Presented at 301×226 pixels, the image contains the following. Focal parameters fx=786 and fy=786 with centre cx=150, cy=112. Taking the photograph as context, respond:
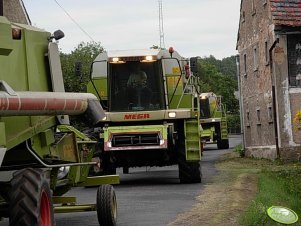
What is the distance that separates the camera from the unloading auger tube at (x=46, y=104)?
7.04m

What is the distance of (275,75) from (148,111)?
10.8m

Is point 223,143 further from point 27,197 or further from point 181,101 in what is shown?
point 27,197

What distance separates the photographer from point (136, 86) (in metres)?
19.6

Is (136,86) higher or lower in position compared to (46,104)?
higher

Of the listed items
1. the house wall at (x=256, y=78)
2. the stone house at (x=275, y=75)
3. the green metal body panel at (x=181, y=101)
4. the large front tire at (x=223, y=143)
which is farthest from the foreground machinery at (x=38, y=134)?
the large front tire at (x=223, y=143)

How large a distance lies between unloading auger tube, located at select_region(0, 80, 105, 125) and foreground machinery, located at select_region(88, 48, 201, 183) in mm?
9205

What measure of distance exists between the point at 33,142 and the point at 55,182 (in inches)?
30.1

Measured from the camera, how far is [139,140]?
60.2ft

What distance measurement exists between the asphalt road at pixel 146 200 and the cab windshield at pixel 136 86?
196 centimetres

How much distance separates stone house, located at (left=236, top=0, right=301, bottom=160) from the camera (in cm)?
2808

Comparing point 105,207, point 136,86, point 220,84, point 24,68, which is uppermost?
point 220,84

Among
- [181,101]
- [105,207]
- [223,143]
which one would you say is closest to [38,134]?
[105,207]

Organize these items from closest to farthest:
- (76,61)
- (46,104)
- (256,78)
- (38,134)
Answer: (46,104)
(38,134)
(76,61)
(256,78)

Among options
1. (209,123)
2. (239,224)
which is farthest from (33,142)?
(209,123)
